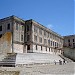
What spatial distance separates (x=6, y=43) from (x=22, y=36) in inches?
333

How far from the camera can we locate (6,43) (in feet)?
120

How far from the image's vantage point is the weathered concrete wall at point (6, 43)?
114 feet

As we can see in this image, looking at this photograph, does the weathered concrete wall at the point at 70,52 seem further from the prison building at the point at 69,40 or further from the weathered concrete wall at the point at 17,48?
the weathered concrete wall at the point at 17,48

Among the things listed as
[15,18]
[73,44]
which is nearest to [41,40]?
[15,18]

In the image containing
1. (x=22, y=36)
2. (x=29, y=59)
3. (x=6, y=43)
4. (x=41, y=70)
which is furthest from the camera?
(x=22, y=36)

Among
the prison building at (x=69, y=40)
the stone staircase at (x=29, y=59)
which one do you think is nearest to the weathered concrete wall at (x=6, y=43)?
the stone staircase at (x=29, y=59)

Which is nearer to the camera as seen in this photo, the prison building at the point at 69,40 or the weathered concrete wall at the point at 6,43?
the weathered concrete wall at the point at 6,43

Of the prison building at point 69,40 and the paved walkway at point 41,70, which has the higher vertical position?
the prison building at point 69,40

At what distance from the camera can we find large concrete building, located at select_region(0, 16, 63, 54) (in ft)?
126

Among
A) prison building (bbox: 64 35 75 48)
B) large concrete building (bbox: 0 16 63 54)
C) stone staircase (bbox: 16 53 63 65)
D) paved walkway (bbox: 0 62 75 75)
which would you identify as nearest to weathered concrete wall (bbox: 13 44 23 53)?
large concrete building (bbox: 0 16 63 54)

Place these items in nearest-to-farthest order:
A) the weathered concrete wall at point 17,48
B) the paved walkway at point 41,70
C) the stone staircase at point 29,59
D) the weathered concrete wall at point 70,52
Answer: the paved walkway at point 41,70
the stone staircase at point 29,59
the weathered concrete wall at point 17,48
the weathered concrete wall at point 70,52

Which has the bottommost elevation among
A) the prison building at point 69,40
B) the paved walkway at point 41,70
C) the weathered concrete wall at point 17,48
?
the paved walkway at point 41,70

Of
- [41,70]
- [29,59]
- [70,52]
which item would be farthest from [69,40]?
[41,70]

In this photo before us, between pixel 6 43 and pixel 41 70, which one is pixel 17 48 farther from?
pixel 41 70
